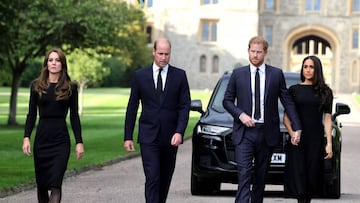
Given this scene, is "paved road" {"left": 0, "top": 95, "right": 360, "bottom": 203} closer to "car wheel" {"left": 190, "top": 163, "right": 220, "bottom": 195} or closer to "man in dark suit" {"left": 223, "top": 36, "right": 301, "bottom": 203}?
"car wheel" {"left": 190, "top": 163, "right": 220, "bottom": 195}

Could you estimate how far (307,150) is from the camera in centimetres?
1036

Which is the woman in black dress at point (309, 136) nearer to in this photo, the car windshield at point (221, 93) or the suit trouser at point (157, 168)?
the suit trouser at point (157, 168)

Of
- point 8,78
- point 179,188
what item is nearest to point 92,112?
point 8,78

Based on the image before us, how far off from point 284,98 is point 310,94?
347mm

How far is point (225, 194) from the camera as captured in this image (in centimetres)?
1393

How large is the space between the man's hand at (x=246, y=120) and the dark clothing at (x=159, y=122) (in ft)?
1.89

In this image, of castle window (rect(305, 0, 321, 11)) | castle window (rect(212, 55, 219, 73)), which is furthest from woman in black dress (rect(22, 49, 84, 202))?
castle window (rect(305, 0, 321, 11))

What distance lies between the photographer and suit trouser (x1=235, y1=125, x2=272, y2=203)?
9797 millimetres

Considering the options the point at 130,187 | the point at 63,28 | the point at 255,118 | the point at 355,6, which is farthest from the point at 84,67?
the point at 355,6

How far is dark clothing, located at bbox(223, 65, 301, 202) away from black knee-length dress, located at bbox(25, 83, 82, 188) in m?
1.60

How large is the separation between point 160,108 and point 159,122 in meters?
0.13

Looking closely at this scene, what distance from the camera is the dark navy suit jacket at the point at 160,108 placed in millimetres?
9359

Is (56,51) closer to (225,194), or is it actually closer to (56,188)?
(56,188)

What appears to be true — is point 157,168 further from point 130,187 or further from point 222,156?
point 130,187
